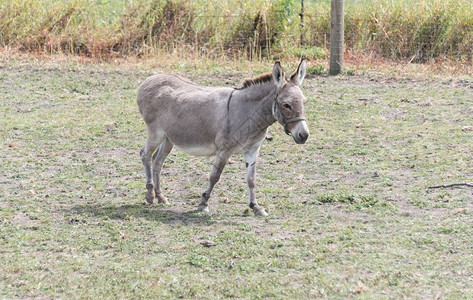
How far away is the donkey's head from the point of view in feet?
24.3

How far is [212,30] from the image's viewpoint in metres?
16.8

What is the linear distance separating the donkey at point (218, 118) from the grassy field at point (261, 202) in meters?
0.52

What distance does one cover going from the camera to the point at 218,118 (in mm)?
8070

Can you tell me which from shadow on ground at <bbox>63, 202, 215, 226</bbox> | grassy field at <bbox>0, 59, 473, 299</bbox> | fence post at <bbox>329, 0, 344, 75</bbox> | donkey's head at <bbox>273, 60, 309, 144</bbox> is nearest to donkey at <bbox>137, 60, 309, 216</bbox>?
donkey's head at <bbox>273, 60, 309, 144</bbox>

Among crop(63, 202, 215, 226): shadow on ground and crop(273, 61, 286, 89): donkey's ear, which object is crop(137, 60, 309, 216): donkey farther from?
crop(63, 202, 215, 226): shadow on ground

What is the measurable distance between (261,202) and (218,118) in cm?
110

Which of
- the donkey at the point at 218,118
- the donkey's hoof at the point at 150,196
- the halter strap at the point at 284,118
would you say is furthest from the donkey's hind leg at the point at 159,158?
the halter strap at the point at 284,118

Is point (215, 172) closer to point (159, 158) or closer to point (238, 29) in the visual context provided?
point (159, 158)

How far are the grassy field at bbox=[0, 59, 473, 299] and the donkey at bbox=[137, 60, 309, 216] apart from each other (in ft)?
1.69

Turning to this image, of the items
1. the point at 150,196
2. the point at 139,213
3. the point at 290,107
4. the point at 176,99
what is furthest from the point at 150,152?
the point at 290,107

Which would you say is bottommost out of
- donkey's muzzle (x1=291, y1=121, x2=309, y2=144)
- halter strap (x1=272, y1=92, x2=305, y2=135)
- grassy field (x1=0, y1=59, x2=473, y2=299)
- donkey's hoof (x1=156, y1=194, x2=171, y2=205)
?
donkey's hoof (x1=156, y1=194, x2=171, y2=205)

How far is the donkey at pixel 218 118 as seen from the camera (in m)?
7.61

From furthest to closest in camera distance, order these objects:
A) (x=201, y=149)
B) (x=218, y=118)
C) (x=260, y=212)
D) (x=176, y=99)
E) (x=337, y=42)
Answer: (x=337, y=42), (x=176, y=99), (x=201, y=149), (x=218, y=118), (x=260, y=212)

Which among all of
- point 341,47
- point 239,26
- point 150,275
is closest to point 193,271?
point 150,275
